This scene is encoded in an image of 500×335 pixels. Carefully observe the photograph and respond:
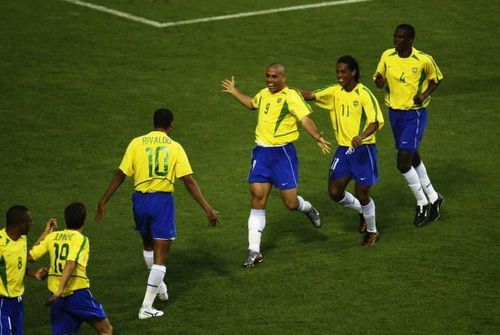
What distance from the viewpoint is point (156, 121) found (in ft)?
47.2

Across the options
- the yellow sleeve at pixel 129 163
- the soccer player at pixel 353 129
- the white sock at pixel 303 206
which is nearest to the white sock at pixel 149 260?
the yellow sleeve at pixel 129 163

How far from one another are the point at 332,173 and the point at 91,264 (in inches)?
133

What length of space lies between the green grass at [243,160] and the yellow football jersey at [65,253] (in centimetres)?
137

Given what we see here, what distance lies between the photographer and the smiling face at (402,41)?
1698 cm

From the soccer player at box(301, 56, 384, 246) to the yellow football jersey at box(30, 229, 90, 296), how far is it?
445 centimetres

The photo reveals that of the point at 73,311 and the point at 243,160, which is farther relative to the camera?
the point at 243,160

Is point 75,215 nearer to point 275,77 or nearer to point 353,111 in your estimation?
point 275,77

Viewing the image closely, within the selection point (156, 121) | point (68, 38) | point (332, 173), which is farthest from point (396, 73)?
point (68, 38)

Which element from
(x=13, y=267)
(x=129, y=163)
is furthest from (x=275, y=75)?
(x=13, y=267)

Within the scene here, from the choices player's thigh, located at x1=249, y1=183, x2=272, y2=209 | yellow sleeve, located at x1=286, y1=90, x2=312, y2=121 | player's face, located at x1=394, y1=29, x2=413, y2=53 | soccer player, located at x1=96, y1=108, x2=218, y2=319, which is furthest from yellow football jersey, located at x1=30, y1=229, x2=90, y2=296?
player's face, located at x1=394, y1=29, x2=413, y2=53

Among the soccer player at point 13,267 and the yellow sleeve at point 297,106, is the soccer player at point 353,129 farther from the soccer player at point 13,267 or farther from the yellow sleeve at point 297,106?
the soccer player at point 13,267

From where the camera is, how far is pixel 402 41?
1708 centimetres

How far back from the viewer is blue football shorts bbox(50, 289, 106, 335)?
12922 mm

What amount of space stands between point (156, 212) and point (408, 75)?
4692 millimetres
